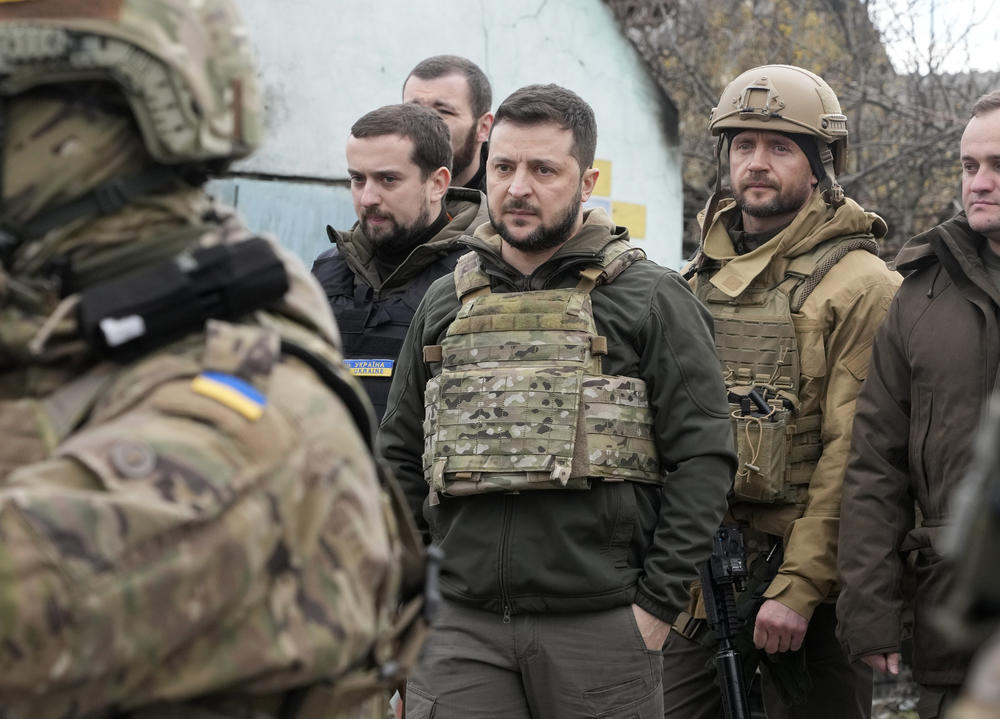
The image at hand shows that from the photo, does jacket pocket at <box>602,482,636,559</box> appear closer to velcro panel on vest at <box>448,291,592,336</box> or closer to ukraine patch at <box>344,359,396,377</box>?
velcro panel on vest at <box>448,291,592,336</box>

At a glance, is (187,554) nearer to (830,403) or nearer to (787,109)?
(830,403)

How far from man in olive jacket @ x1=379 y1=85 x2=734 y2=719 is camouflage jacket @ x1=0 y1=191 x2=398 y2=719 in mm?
1593

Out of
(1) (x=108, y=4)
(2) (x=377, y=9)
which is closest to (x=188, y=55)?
(1) (x=108, y=4)

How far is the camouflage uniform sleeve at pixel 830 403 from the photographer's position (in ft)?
14.5

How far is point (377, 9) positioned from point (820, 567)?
405 cm

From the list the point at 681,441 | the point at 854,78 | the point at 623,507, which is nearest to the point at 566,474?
the point at 623,507

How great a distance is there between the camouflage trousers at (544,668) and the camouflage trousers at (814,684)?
3.08ft

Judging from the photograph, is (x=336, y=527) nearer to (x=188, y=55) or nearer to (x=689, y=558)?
(x=188, y=55)

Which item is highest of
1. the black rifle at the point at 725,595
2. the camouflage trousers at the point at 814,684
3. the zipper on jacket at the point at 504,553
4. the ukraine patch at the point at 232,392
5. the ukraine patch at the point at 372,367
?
the ukraine patch at the point at 232,392

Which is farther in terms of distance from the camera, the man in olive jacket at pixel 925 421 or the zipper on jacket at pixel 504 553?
the man in olive jacket at pixel 925 421

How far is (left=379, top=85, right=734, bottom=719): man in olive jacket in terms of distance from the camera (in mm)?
3674

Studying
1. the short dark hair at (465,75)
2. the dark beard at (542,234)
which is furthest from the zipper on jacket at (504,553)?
the short dark hair at (465,75)

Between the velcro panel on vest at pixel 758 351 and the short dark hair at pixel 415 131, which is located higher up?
the short dark hair at pixel 415 131

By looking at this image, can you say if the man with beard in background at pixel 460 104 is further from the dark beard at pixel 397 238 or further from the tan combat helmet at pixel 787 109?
the tan combat helmet at pixel 787 109
